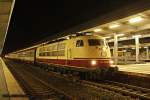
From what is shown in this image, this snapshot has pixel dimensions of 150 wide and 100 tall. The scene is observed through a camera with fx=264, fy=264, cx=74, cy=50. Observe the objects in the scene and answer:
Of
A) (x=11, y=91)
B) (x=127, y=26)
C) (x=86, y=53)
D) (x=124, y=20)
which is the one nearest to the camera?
(x=11, y=91)

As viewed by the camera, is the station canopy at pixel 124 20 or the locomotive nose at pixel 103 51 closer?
the station canopy at pixel 124 20

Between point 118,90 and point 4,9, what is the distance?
9742 mm

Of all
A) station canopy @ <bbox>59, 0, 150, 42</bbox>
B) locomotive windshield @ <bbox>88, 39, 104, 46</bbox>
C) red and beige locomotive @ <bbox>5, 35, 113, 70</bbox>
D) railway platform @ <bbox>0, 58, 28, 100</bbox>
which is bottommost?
railway platform @ <bbox>0, 58, 28, 100</bbox>

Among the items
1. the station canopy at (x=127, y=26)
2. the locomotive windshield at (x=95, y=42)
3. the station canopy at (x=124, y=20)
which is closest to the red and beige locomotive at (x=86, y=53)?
the locomotive windshield at (x=95, y=42)

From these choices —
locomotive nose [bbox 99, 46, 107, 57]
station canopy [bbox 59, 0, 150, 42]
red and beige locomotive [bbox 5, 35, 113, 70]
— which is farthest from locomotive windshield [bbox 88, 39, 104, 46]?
station canopy [bbox 59, 0, 150, 42]

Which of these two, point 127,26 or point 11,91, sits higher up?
point 127,26

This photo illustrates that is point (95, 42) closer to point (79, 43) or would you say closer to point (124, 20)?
point (79, 43)

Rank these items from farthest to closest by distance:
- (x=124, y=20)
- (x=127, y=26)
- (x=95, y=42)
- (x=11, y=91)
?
1. (x=127, y=26)
2. (x=124, y=20)
3. (x=95, y=42)
4. (x=11, y=91)

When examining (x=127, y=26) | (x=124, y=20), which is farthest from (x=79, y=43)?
(x=127, y=26)

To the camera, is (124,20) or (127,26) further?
(127,26)

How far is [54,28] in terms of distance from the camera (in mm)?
37344

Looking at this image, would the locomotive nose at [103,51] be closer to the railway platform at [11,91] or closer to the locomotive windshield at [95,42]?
the locomotive windshield at [95,42]

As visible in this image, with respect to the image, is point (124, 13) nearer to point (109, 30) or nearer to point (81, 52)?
point (81, 52)

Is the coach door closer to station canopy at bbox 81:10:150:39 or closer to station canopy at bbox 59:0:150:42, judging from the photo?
station canopy at bbox 59:0:150:42
